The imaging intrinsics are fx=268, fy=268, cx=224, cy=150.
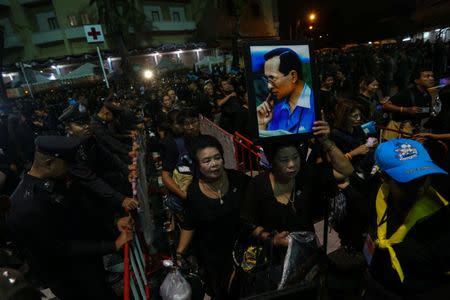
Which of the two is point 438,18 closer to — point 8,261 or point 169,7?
point 8,261

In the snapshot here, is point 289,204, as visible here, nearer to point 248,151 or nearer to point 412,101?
point 248,151

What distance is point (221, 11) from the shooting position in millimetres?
42656

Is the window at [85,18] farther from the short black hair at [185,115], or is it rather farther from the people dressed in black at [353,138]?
the people dressed in black at [353,138]

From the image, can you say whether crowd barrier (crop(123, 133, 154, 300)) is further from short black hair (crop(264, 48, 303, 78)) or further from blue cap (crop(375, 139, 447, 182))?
blue cap (crop(375, 139, 447, 182))

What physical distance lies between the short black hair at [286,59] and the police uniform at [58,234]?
1.99 meters

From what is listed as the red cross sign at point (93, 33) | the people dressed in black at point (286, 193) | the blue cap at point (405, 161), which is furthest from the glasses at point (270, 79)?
the red cross sign at point (93, 33)

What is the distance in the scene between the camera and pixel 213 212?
2.57 meters

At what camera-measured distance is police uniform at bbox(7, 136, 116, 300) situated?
2158 mm

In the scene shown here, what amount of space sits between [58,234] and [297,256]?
1963mm

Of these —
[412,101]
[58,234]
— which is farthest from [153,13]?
[58,234]

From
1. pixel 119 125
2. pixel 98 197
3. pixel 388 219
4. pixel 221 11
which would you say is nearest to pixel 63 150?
pixel 98 197

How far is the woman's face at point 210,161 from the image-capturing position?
254 cm

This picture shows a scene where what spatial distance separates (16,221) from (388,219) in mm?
2790

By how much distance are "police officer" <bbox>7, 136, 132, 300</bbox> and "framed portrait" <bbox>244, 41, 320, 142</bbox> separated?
1633 millimetres
